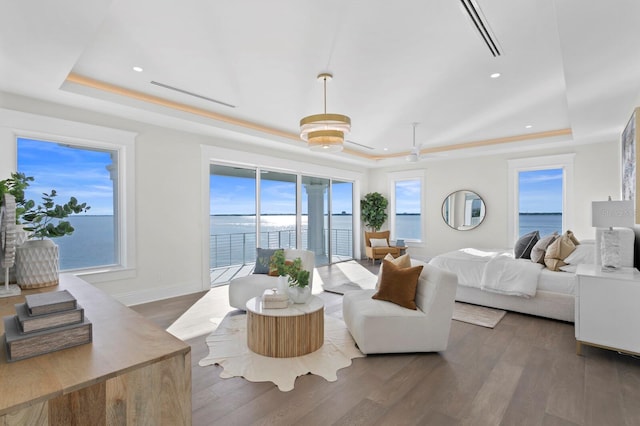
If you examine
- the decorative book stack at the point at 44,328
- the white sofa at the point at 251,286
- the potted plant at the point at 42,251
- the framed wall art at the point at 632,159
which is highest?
the framed wall art at the point at 632,159

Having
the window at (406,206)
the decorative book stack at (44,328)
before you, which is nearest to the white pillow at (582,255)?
the window at (406,206)

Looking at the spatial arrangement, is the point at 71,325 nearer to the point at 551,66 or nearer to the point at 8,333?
the point at 8,333

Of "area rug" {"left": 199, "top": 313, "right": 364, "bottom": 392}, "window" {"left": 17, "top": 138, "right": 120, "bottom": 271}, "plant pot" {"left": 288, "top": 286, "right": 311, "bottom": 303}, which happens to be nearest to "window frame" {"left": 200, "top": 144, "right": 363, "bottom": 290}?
"window" {"left": 17, "top": 138, "right": 120, "bottom": 271}

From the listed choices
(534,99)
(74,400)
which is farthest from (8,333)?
(534,99)

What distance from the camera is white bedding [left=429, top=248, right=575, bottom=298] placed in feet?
12.7

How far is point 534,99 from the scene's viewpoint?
4.27 metres

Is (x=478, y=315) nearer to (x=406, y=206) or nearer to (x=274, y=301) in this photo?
(x=274, y=301)

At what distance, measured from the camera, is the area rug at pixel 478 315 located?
3.80m

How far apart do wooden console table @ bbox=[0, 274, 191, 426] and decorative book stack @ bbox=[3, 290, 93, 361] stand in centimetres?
3

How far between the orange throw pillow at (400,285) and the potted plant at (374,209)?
203 inches

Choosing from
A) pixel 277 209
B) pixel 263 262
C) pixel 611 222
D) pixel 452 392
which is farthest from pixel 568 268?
pixel 277 209

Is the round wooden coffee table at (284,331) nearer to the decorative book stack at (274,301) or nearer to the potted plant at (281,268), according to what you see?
the decorative book stack at (274,301)

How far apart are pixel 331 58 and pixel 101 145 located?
3109 millimetres

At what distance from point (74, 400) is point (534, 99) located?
207 inches
